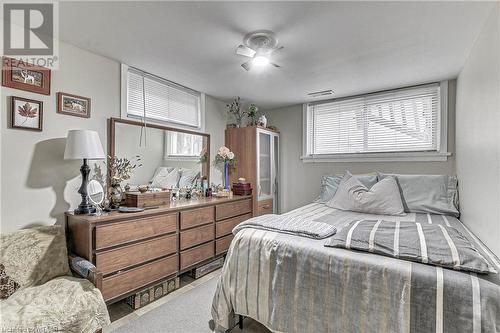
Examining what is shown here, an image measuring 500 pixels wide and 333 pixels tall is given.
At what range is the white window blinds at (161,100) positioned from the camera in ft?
8.91

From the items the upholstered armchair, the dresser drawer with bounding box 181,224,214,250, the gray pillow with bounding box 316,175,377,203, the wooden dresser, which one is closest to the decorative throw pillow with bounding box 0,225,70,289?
the upholstered armchair

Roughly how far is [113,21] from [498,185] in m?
2.79

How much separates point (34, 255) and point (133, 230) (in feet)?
2.13

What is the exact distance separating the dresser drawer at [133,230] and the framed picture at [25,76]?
1.24m

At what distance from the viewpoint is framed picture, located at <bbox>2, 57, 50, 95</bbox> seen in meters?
1.84

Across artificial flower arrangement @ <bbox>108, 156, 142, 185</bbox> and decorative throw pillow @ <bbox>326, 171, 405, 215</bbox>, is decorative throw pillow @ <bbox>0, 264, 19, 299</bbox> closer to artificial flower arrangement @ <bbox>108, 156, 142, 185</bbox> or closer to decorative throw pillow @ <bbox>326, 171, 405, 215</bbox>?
artificial flower arrangement @ <bbox>108, 156, 142, 185</bbox>

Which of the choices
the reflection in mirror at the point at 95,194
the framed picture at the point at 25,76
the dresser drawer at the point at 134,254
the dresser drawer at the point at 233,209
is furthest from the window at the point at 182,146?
the framed picture at the point at 25,76

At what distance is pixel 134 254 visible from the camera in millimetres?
2125

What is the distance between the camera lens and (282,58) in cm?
240

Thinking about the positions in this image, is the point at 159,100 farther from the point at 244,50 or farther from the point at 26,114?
the point at 244,50

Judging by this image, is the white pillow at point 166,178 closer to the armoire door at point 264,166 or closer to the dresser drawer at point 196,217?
the dresser drawer at point 196,217

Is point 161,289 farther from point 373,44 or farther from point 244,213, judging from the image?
point 373,44

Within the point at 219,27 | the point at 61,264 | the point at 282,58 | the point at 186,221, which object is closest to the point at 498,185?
the point at 282,58

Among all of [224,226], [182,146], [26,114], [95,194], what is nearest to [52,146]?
[26,114]
